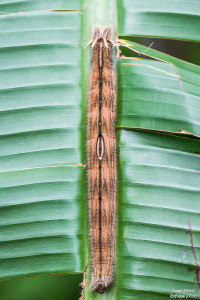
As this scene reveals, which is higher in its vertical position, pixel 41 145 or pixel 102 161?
pixel 41 145

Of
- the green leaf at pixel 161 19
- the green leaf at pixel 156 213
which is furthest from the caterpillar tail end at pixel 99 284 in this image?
the green leaf at pixel 161 19

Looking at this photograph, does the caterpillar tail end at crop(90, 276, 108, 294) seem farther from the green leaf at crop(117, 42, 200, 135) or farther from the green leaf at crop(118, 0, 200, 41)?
the green leaf at crop(118, 0, 200, 41)

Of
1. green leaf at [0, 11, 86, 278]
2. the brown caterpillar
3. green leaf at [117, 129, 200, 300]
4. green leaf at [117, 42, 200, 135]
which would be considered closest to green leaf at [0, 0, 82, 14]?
green leaf at [0, 11, 86, 278]

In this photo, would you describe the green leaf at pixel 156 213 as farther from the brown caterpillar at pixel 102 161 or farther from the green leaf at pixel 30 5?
the green leaf at pixel 30 5

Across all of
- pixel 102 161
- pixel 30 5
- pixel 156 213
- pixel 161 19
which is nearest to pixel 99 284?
pixel 156 213

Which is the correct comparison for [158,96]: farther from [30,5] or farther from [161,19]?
[30,5]

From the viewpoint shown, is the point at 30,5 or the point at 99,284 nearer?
the point at 99,284

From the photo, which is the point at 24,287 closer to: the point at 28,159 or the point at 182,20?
the point at 28,159
